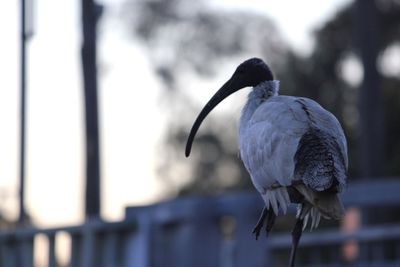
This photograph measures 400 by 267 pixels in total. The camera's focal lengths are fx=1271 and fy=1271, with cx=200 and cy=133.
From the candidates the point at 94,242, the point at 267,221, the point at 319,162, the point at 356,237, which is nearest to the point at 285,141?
the point at 319,162

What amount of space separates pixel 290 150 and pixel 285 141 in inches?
3.3

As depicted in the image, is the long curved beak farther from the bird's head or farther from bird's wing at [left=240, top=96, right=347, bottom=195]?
bird's wing at [left=240, top=96, right=347, bottom=195]

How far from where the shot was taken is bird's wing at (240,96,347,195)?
275 inches

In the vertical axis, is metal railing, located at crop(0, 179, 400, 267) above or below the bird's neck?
below

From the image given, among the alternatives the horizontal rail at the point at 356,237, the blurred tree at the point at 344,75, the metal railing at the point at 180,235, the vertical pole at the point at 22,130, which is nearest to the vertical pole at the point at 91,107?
the vertical pole at the point at 22,130

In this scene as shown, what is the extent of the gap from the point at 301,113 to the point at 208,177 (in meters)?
30.6

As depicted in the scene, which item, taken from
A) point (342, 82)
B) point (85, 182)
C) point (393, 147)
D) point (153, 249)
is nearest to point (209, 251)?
point (153, 249)

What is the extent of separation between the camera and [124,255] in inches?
391

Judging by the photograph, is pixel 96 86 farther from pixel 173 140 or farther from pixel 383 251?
pixel 173 140

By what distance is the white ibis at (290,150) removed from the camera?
689cm

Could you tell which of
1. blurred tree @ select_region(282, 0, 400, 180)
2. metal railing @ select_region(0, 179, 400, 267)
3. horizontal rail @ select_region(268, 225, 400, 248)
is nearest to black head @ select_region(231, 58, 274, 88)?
metal railing @ select_region(0, 179, 400, 267)

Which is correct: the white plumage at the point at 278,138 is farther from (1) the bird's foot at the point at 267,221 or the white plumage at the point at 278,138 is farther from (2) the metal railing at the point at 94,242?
(2) the metal railing at the point at 94,242

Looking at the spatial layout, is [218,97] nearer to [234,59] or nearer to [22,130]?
[22,130]

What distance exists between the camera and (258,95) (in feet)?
25.8
